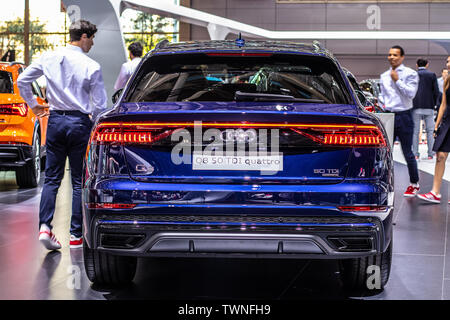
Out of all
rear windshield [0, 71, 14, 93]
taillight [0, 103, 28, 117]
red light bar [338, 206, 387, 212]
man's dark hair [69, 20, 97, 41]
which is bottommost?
red light bar [338, 206, 387, 212]

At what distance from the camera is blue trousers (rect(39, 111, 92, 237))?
212 inches

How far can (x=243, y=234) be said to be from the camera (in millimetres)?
3455

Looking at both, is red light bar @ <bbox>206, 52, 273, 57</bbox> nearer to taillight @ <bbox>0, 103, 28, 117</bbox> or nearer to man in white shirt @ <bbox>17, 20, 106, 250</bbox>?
man in white shirt @ <bbox>17, 20, 106, 250</bbox>

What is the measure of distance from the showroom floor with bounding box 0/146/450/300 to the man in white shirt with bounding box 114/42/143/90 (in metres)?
3.57

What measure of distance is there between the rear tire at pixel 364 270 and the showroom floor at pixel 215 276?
3.4 inches

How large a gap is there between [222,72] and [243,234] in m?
1.18

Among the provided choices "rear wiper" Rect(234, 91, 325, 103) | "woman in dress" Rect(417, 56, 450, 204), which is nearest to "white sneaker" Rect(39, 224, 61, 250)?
"rear wiper" Rect(234, 91, 325, 103)

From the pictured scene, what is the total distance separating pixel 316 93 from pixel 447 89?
15.0ft

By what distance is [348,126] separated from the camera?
11.6 ft

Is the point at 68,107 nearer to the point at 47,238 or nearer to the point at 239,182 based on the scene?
the point at 47,238

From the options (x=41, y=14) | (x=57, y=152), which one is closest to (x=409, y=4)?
(x=41, y=14)

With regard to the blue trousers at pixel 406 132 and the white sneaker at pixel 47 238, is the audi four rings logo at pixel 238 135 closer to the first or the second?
the white sneaker at pixel 47 238

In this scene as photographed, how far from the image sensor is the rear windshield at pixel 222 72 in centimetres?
405
